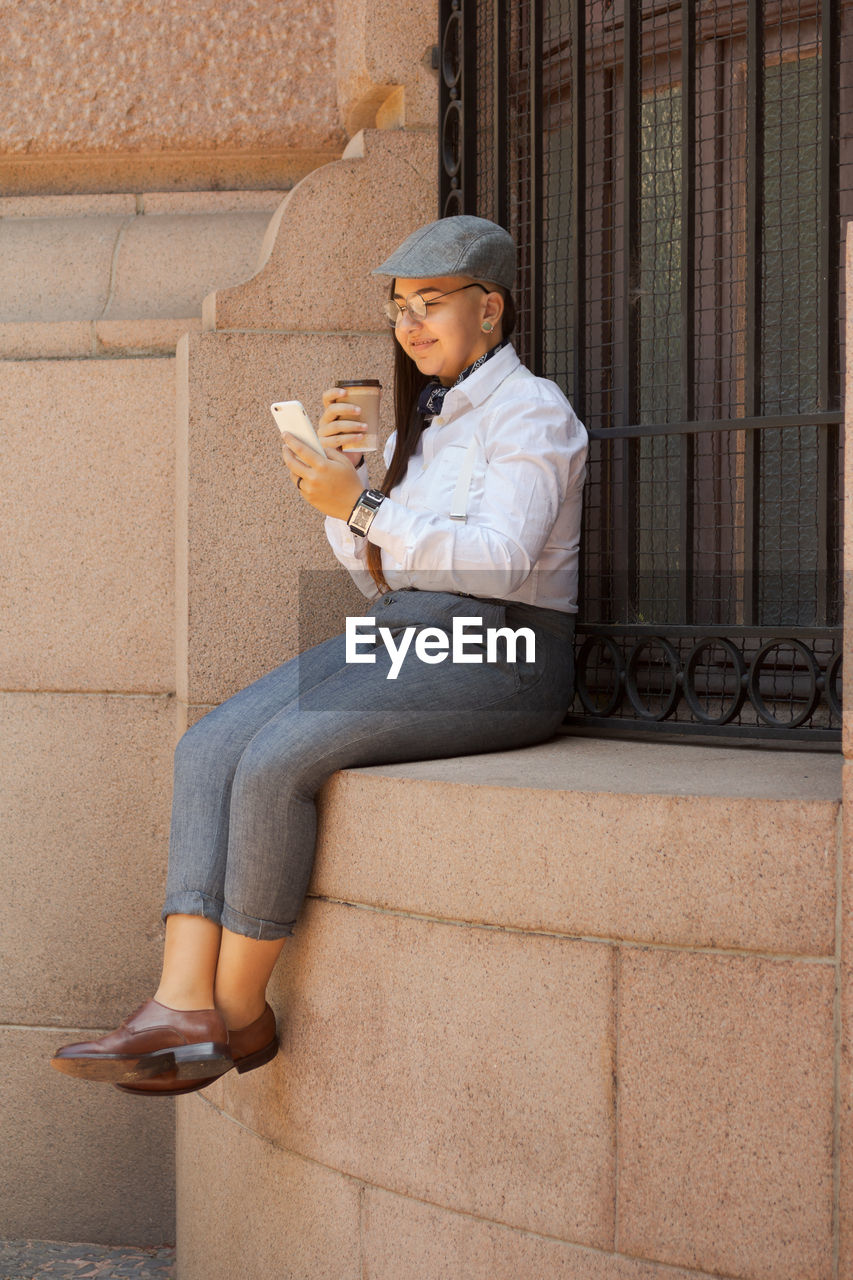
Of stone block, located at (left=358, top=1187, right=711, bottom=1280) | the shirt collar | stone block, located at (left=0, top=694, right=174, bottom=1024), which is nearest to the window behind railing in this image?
the shirt collar

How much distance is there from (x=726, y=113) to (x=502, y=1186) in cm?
267

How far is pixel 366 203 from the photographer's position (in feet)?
13.7

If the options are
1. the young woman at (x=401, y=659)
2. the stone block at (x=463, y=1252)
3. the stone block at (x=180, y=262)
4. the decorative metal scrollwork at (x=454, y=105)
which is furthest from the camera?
the stone block at (x=180, y=262)

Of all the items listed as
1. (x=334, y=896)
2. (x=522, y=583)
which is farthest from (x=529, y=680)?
(x=334, y=896)

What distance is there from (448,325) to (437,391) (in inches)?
7.0

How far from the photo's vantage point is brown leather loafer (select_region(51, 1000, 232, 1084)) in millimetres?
2994

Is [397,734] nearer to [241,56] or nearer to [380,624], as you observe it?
[380,624]

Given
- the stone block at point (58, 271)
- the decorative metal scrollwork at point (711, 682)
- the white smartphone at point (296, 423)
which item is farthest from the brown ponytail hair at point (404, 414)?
the stone block at point (58, 271)

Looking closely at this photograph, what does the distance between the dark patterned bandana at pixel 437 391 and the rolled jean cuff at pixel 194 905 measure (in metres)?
1.31

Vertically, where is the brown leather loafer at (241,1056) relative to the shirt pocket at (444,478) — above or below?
below

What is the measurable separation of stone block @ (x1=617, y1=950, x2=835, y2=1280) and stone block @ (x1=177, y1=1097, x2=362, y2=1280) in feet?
2.37

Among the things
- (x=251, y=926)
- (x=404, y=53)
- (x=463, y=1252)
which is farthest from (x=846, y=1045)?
(x=404, y=53)

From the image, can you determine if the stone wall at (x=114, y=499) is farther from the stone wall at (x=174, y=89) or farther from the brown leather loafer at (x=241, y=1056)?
the brown leather loafer at (x=241, y=1056)

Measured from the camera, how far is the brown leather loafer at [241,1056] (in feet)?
9.93
